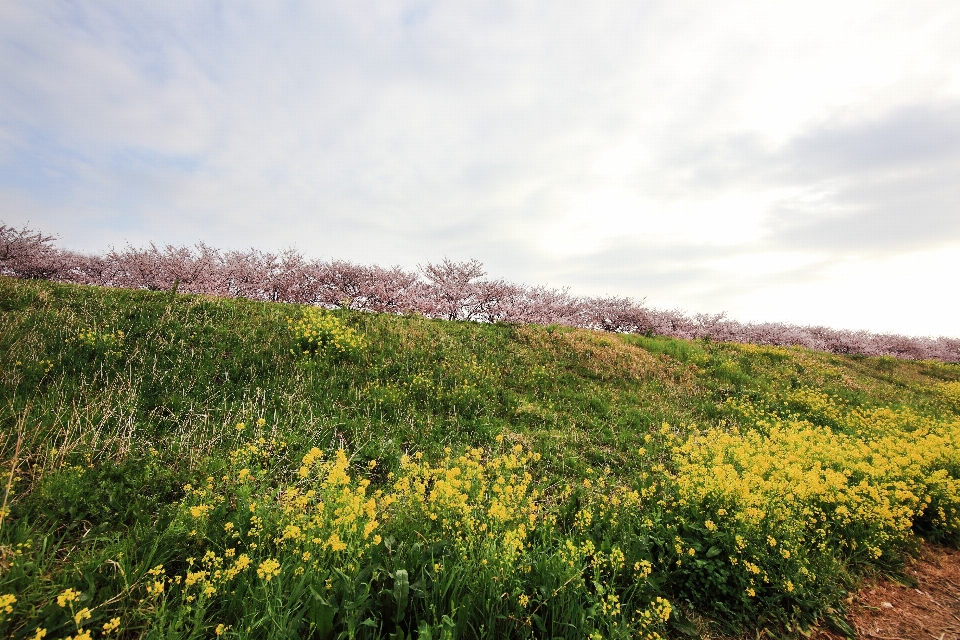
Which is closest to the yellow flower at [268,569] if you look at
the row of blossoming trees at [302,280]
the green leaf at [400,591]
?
the green leaf at [400,591]

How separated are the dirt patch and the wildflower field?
0.81 feet

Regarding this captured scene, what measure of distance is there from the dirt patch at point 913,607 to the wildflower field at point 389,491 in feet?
0.81

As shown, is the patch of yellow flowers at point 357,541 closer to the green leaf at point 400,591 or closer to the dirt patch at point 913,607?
the green leaf at point 400,591

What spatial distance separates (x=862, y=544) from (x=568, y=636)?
5.06 meters

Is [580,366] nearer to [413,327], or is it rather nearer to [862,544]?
[413,327]

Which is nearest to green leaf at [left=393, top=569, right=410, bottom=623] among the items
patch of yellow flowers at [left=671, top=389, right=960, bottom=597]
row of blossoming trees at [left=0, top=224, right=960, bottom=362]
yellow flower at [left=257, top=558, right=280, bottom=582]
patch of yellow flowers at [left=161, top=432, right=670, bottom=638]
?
patch of yellow flowers at [left=161, top=432, right=670, bottom=638]

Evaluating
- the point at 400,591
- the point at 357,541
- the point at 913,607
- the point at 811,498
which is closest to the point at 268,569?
the point at 357,541

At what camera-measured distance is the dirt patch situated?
4570 millimetres

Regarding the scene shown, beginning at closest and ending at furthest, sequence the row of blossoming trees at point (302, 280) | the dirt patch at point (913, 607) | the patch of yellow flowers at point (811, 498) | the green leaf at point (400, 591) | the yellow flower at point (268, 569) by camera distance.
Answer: the yellow flower at point (268, 569)
the green leaf at point (400, 591)
the dirt patch at point (913, 607)
the patch of yellow flowers at point (811, 498)
the row of blossoming trees at point (302, 280)

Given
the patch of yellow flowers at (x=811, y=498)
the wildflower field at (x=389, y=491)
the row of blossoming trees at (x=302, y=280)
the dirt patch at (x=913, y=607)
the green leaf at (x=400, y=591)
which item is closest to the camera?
the green leaf at (x=400, y=591)

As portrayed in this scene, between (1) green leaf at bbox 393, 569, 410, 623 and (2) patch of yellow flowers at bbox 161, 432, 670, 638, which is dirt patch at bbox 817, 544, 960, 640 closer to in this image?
(2) patch of yellow flowers at bbox 161, 432, 670, 638

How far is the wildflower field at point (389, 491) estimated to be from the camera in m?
3.42

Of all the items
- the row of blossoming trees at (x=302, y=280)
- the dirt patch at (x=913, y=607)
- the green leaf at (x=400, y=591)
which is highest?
the row of blossoming trees at (x=302, y=280)

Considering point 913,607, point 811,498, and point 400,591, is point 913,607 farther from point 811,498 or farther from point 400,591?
point 400,591
